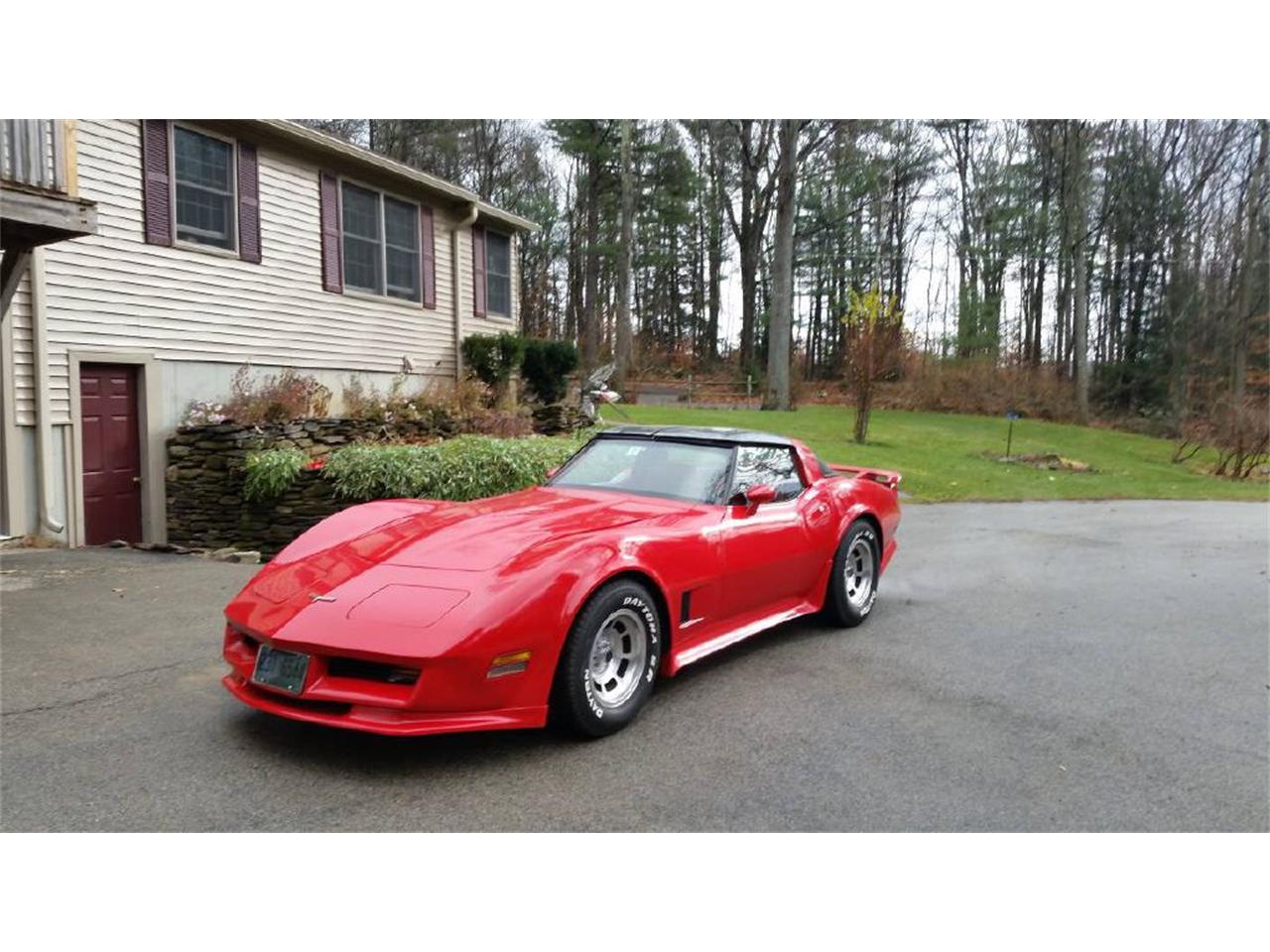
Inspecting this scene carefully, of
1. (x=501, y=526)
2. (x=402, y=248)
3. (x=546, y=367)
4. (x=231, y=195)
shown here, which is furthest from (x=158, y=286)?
(x=501, y=526)

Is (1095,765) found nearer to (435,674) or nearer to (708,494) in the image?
(708,494)

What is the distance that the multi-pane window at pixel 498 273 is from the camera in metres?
17.5

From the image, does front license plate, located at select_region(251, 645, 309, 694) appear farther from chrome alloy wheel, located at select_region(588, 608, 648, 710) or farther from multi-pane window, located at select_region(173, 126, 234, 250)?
multi-pane window, located at select_region(173, 126, 234, 250)

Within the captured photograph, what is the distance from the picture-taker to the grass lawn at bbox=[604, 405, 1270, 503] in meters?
16.8

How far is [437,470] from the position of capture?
9.36 meters

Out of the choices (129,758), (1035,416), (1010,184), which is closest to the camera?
(129,758)

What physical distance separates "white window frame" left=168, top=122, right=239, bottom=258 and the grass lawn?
→ 9.87 metres

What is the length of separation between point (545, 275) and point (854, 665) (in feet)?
125

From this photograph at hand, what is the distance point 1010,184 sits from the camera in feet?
126

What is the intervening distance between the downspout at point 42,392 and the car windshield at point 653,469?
675 centimetres

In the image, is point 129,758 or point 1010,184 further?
point 1010,184

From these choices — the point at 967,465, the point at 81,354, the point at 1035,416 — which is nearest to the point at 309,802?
the point at 81,354

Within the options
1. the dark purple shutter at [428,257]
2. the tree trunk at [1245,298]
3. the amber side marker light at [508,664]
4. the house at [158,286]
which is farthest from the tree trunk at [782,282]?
the amber side marker light at [508,664]

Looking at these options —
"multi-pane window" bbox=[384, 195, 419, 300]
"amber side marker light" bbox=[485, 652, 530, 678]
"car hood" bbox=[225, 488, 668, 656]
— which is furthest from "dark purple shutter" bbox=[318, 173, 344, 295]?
"amber side marker light" bbox=[485, 652, 530, 678]
